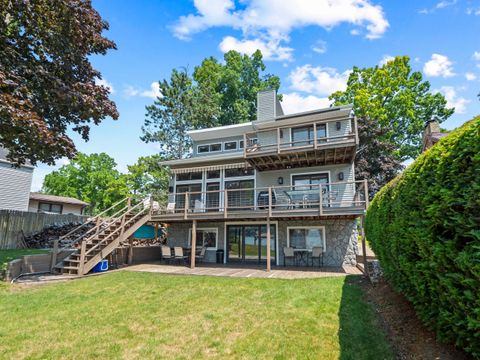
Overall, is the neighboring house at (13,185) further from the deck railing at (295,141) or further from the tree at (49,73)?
the deck railing at (295,141)

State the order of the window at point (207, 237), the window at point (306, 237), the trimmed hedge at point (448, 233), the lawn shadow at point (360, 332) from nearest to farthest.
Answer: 1. the trimmed hedge at point (448, 233)
2. the lawn shadow at point (360, 332)
3. the window at point (306, 237)
4. the window at point (207, 237)

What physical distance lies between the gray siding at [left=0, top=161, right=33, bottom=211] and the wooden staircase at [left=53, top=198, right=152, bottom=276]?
46.6 ft

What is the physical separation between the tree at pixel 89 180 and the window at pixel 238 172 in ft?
101

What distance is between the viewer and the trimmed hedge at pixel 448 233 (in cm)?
249

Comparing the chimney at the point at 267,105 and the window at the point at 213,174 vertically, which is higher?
the chimney at the point at 267,105

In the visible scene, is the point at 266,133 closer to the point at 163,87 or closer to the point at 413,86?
the point at 163,87

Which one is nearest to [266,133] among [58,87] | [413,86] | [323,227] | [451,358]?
[323,227]

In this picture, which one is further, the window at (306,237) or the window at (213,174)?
the window at (213,174)


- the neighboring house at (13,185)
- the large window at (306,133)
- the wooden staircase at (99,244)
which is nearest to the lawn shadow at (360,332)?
the wooden staircase at (99,244)

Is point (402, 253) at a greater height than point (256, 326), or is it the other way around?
point (402, 253)

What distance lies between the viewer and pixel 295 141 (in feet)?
51.3

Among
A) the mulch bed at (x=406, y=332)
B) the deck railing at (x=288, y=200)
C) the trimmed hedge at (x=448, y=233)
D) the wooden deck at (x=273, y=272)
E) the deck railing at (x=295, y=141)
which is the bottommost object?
the mulch bed at (x=406, y=332)

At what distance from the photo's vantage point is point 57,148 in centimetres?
1065

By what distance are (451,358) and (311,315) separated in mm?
2965
